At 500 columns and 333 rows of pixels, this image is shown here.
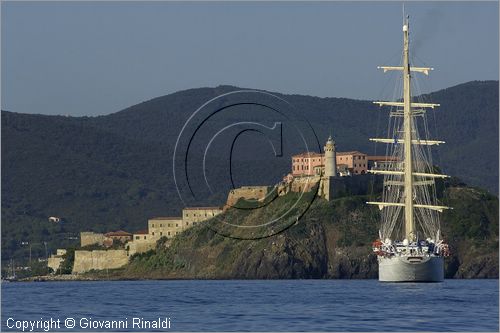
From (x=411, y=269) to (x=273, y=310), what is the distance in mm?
44131

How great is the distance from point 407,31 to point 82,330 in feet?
227

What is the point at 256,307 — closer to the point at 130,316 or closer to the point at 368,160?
the point at 130,316

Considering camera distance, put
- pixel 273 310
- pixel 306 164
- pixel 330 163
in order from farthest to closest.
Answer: pixel 306 164, pixel 330 163, pixel 273 310

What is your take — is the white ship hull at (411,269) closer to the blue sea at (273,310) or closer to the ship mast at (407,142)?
the ship mast at (407,142)

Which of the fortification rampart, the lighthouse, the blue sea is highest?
the lighthouse

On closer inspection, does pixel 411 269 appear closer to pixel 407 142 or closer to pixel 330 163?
pixel 407 142

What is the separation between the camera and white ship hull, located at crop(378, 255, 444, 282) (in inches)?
4921

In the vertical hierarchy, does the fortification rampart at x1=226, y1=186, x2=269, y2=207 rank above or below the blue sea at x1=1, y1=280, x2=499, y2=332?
above

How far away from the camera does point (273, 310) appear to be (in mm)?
82562

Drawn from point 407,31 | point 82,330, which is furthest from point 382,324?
point 407,31

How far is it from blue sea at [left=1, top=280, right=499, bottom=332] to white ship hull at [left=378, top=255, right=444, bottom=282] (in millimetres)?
13523
